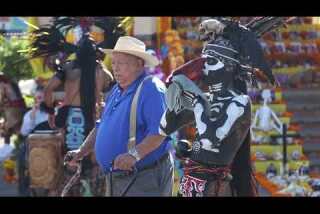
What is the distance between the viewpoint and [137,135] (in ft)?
15.9

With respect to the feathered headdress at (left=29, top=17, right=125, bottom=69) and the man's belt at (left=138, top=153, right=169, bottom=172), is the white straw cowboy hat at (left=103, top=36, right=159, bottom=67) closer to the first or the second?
the man's belt at (left=138, top=153, right=169, bottom=172)

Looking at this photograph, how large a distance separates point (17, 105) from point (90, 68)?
2341 mm

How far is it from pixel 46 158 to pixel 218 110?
2872 millimetres

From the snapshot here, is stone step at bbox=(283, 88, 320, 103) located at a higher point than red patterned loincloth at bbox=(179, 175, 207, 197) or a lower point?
higher

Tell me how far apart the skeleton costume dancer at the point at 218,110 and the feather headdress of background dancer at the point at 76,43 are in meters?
2.64

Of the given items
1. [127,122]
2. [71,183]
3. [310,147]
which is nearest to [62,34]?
[71,183]

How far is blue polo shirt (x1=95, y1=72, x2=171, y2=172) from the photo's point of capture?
191 inches

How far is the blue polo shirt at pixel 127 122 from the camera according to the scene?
4848 mm

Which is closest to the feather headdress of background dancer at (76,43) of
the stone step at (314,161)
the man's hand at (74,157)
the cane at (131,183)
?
the man's hand at (74,157)

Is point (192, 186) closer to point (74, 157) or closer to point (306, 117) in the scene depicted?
point (74, 157)

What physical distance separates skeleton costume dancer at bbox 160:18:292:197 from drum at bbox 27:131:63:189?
2606mm

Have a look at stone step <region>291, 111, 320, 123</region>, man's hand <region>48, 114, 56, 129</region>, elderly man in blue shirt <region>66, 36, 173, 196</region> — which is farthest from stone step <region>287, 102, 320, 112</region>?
elderly man in blue shirt <region>66, 36, 173, 196</region>

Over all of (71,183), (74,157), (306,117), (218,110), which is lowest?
(71,183)
